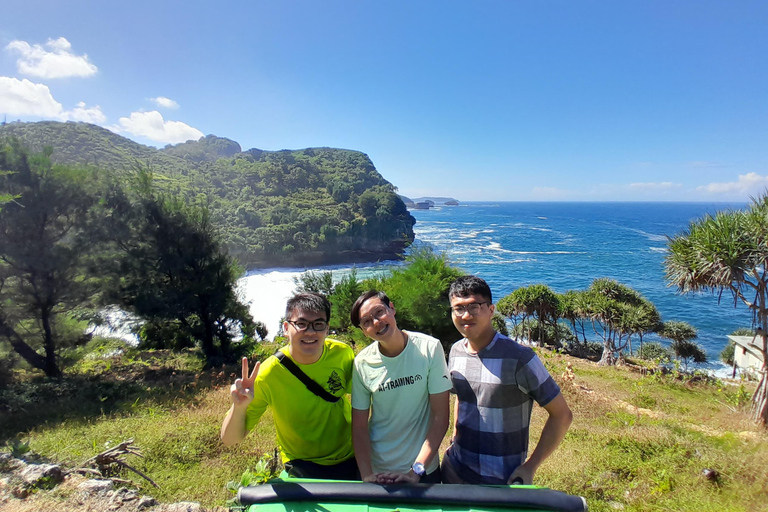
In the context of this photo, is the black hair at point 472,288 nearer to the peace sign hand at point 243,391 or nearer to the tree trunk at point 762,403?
the peace sign hand at point 243,391

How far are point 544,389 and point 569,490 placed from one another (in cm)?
317

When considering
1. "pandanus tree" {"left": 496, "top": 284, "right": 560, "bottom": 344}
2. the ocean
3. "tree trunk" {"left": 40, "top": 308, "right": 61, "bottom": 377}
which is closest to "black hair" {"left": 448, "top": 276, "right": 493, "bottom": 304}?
the ocean

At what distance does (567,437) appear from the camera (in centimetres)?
627

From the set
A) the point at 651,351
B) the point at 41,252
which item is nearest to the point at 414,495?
the point at 41,252

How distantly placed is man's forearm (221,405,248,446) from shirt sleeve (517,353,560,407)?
5.46 feet

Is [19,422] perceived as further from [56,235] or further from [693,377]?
[693,377]

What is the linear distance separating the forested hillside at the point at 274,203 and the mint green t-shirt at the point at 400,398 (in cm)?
5109

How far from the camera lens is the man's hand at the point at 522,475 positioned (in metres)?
2.05

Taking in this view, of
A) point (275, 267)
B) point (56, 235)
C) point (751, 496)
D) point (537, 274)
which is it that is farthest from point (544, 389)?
point (275, 267)

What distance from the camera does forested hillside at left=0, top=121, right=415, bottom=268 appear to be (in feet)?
224

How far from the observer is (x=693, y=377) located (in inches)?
530

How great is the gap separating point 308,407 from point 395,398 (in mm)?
596

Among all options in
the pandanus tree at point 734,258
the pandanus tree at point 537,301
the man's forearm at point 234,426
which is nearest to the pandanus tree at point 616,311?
the pandanus tree at point 537,301

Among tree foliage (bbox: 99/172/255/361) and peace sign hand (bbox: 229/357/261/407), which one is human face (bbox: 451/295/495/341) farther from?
tree foliage (bbox: 99/172/255/361)
